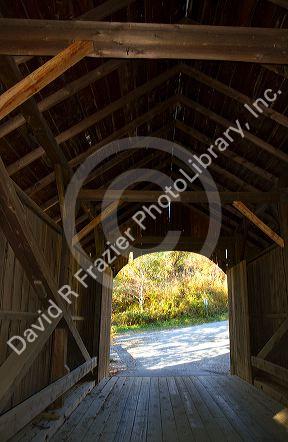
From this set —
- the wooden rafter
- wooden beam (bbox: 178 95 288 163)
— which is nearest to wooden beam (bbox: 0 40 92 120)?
the wooden rafter

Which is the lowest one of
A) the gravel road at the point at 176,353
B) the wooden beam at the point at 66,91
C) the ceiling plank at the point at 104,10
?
the gravel road at the point at 176,353

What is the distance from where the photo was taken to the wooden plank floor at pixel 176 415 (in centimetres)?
378

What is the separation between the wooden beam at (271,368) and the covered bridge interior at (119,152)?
0.04 meters

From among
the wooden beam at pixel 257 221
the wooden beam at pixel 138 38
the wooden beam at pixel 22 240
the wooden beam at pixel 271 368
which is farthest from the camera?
the wooden beam at pixel 257 221

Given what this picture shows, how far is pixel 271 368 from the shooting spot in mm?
5473

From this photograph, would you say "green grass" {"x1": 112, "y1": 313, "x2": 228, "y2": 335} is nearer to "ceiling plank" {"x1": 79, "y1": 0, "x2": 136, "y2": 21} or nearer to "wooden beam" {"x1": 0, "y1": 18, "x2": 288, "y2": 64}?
"ceiling plank" {"x1": 79, "y1": 0, "x2": 136, "y2": 21}

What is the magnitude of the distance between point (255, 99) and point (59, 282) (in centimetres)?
321

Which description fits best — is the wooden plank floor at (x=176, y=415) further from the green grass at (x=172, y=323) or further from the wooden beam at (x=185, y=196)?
the green grass at (x=172, y=323)

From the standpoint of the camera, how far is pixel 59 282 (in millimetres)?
4773

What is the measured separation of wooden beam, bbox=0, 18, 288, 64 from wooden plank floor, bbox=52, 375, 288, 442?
3400 mm

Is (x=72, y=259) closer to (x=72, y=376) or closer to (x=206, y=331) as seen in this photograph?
(x=72, y=376)

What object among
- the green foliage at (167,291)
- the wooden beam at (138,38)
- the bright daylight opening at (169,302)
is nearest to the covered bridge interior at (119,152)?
the wooden beam at (138,38)

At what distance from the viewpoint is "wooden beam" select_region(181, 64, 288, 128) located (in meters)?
4.35

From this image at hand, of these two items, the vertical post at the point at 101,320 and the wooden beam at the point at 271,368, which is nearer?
the wooden beam at the point at 271,368
